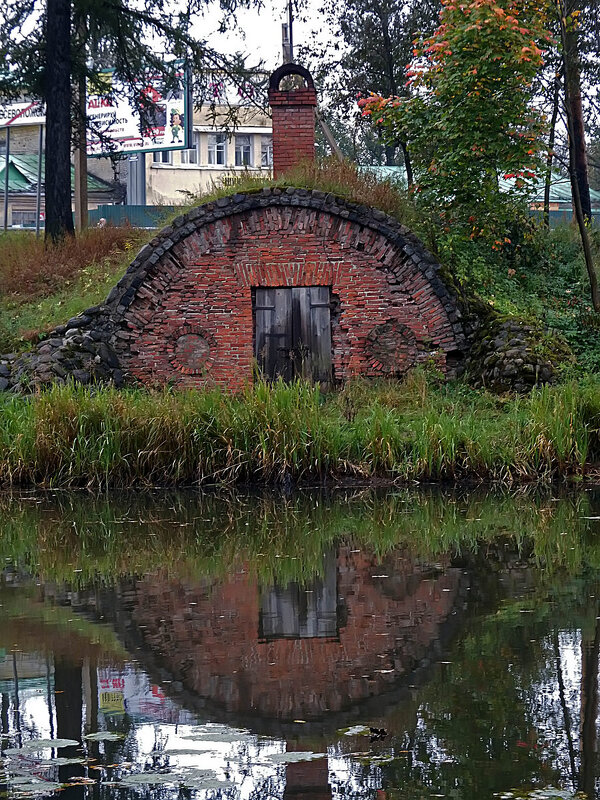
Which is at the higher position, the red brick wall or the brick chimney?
the brick chimney

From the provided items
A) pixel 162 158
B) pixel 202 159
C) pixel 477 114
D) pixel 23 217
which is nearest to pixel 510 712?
pixel 477 114

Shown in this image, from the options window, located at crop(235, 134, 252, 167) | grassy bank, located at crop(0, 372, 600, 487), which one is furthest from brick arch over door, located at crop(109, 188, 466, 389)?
window, located at crop(235, 134, 252, 167)

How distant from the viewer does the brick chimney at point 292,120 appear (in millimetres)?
19719

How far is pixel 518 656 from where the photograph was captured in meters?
6.50

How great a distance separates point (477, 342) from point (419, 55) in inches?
211

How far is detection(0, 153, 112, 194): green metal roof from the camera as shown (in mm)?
41688

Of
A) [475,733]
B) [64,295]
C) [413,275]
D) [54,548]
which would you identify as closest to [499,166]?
[413,275]

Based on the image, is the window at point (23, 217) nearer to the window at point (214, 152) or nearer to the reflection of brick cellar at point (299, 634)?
the window at point (214, 152)

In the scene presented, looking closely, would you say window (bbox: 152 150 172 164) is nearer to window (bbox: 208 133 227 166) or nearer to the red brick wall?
window (bbox: 208 133 227 166)

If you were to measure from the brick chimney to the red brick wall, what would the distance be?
1.69 meters

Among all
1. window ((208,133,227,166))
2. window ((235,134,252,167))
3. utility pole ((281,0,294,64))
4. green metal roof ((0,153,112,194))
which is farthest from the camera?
window ((235,134,252,167))

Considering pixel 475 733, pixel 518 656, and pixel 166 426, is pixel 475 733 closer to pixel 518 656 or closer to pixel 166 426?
pixel 518 656

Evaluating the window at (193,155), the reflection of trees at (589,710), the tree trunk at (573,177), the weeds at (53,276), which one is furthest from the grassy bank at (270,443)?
the window at (193,155)

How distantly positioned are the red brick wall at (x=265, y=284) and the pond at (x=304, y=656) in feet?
22.7
